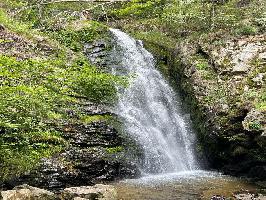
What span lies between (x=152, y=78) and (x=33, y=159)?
27.4ft

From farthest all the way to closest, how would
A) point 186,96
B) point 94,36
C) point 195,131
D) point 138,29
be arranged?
1. point 138,29
2. point 94,36
3. point 186,96
4. point 195,131

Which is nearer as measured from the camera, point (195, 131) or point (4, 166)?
point (4, 166)

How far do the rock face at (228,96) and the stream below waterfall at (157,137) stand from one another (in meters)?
0.74

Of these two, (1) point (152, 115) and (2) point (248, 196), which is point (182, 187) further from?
(1) point (152, 115)

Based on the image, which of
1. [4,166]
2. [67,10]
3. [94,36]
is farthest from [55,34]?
[4,166]

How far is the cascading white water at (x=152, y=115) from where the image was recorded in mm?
14555

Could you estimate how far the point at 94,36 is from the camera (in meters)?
20.2

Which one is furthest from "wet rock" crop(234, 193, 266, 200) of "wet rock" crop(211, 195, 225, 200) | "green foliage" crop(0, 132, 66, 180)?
"green foliage" crop(0, 132, 66, 180)

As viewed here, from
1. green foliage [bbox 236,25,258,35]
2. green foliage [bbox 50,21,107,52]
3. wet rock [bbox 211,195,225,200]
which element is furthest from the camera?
green foliage [bbox 50,21,107,52]

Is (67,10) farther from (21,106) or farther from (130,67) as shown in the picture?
(21,106)

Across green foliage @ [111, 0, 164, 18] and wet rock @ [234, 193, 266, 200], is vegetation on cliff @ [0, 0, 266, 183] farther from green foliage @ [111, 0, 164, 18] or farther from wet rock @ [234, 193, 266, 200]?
wet rock @ [234, 193, 266, 200]

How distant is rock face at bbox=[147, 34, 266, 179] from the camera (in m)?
13.6

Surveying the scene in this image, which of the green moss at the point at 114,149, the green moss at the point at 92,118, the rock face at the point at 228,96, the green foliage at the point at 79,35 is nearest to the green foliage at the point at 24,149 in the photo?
the green moss at the point at 92,118

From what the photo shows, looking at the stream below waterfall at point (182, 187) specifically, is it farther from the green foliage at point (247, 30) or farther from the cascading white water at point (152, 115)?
A: the green foliage at point (247, 30)
